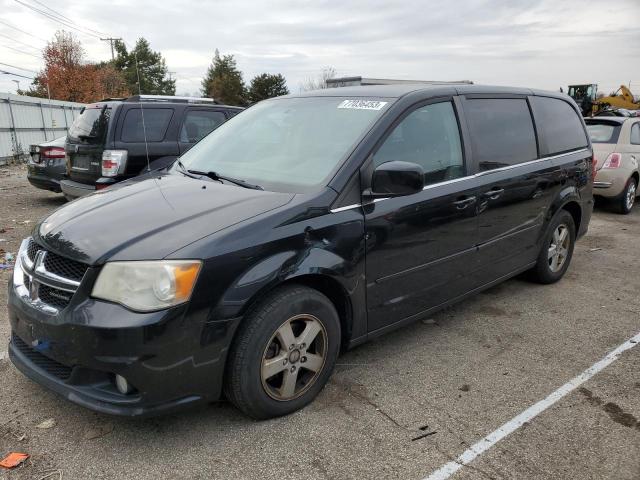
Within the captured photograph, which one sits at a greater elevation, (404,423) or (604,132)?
(604,132)

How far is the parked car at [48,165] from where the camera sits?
29.7 feet

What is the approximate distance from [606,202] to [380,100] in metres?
7.77

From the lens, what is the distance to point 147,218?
274cm

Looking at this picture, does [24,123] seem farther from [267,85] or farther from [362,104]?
[267,85]

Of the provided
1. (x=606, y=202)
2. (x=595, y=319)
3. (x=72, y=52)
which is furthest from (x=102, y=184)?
(x=72, y=52)

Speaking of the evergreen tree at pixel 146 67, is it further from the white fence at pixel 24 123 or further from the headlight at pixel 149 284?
the headlight at pixel 149 284

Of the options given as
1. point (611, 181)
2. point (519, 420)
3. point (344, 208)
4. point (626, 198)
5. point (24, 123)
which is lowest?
point (519, 420)

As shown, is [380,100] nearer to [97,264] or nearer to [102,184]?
[97,264]

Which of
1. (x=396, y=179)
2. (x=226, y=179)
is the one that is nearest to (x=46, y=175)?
(x=226, y=179)

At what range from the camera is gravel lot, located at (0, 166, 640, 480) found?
2.50m

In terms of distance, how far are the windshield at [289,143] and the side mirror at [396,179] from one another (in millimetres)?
257

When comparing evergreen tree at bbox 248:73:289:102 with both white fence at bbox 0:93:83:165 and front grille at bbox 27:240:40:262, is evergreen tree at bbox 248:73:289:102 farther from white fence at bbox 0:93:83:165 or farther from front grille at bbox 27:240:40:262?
front grille at bbox 27:240:40:262

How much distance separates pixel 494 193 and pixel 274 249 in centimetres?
209

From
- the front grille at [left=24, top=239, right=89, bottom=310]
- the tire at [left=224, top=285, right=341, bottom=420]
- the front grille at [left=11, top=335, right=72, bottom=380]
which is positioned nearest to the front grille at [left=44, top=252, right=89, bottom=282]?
the front grille at [left=24, top=239, right=89, bottom=310]
